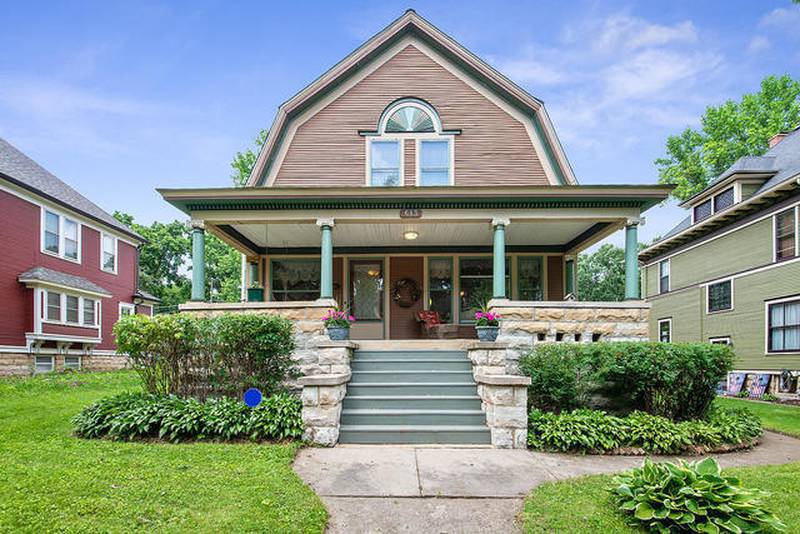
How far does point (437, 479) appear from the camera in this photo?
4.14 meters

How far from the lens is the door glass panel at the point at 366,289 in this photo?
438 inches

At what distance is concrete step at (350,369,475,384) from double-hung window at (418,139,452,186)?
187 inches

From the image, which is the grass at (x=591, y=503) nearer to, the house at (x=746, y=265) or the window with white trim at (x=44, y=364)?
the house at (x=746, y=265)

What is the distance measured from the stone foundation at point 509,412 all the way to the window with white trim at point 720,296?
12.7 m

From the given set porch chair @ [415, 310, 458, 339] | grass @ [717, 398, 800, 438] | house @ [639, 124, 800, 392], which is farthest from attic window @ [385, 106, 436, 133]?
house @ [639, 124, 800, 392]

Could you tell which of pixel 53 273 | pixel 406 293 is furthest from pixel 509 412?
pixel 53 273

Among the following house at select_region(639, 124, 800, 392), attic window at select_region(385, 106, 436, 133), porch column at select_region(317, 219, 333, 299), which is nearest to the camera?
porch column at select_region(317, 219, 333, 299)

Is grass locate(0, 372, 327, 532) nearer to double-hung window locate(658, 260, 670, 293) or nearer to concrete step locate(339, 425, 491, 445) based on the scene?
concrete step locate(339, 425, 491, 445)

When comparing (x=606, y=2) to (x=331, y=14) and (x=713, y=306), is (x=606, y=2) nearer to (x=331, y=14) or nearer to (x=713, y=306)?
(x=331, y=14)

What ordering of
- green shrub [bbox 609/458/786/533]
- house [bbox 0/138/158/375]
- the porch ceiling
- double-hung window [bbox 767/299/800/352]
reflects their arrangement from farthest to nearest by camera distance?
house [bbox 0/138/158/375]
double-hung window [bbox 767/299/800/352]
the porch ceiling
green shrub [bbox 609/458/786/533]

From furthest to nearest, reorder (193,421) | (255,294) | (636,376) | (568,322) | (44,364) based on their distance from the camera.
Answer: (44,364) < (255,294) < (568,322) < (636,376) < (193,421)

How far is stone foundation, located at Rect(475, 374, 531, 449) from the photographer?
530 centimetres

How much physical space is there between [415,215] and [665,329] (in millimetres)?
14775

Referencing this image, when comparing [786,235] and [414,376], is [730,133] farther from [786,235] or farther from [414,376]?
[414,376]
